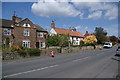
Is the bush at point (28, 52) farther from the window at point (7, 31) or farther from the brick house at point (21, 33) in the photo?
the window at point (7, 31)

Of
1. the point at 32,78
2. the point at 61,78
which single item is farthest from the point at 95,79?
the point at 32,78

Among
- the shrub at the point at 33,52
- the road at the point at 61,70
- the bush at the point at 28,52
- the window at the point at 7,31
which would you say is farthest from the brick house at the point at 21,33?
the road at the point at 61,70

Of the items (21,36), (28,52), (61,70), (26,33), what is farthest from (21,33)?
(61,70)

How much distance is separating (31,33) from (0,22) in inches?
312

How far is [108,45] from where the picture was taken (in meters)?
54.8

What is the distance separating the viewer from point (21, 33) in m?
31.4

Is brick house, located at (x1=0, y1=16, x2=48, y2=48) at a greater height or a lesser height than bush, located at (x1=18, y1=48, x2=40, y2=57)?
greater

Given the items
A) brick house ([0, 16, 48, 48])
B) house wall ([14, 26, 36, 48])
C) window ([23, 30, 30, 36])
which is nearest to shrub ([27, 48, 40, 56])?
brick house ([0, 16, 48, 48])

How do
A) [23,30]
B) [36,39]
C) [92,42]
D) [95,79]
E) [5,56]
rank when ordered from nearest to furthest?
[95,79] → [5,56] → [23,30] → [36,39] → [92,42]

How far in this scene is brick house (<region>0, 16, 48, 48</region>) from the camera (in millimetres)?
28475

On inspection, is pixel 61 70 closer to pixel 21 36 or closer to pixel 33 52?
pixel 33 52

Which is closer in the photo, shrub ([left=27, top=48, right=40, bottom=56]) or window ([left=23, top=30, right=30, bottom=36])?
shrub ([left=27, top=48, right=40, bottom=56])

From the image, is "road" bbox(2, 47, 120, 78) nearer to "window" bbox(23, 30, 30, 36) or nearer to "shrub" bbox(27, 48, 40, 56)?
"shrub" bbox(27, 48, 40, 56)

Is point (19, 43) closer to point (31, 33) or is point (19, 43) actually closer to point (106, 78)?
point (31, 33)
